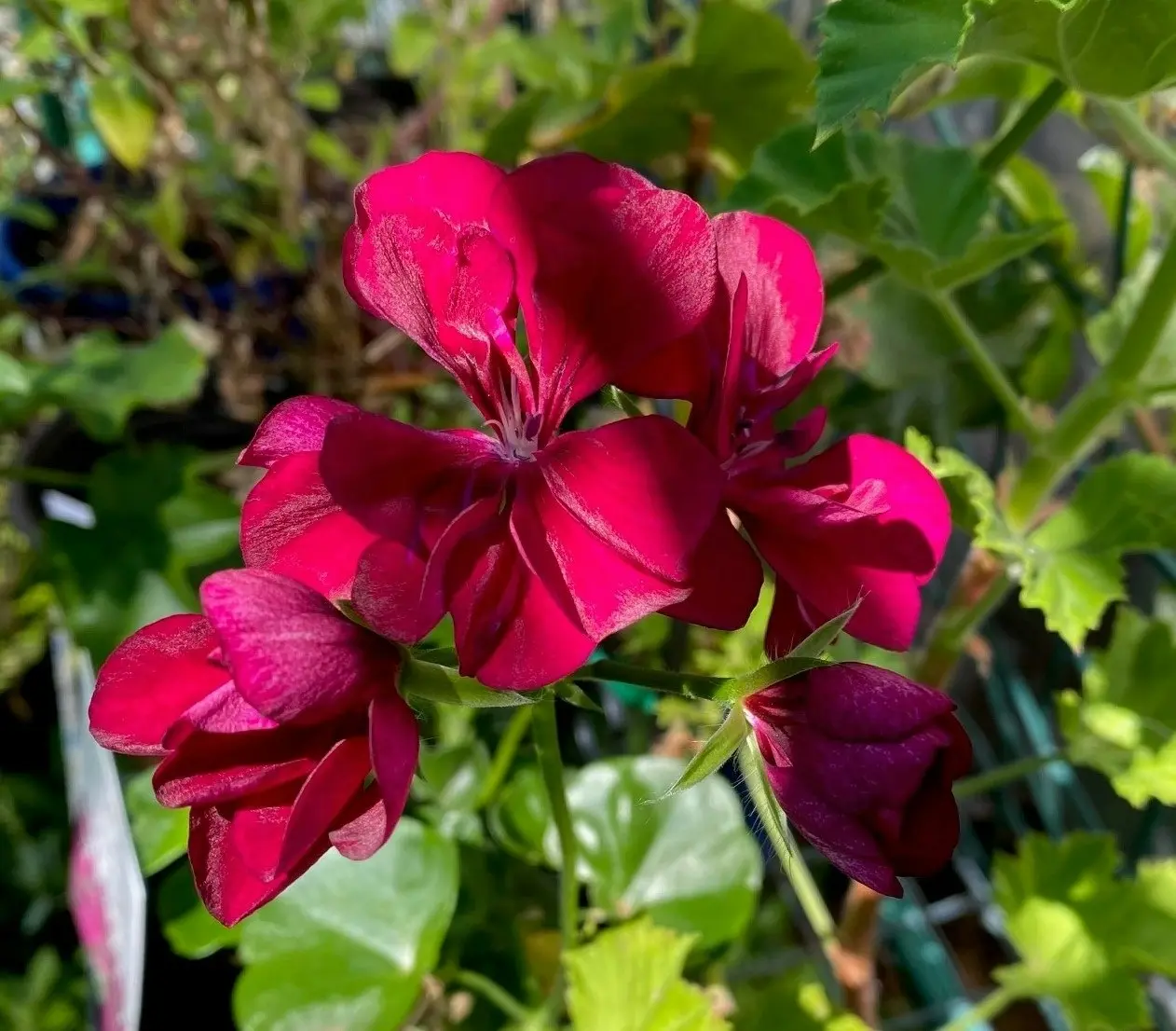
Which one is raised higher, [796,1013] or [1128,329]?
[1128,329]

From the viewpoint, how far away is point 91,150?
136cm

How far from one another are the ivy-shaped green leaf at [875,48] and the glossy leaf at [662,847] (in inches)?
16.9

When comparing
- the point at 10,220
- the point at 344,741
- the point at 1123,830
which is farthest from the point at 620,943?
the point at 10,220

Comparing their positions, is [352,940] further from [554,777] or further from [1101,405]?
[1101,405]

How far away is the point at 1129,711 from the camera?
597mm

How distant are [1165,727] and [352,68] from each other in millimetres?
1421

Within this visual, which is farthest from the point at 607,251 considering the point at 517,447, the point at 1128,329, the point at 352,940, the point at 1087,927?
the point at 1087,927

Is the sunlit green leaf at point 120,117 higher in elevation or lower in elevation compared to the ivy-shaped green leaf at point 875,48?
lower

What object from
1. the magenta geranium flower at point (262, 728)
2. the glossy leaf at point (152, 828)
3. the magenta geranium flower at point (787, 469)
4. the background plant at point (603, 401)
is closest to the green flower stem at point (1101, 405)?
the background plant at point (603, 401)

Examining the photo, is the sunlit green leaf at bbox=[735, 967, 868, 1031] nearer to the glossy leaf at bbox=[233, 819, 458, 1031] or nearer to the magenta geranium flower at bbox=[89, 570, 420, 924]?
the glossy leaf at bbox=[233, 819, 458, 1031]

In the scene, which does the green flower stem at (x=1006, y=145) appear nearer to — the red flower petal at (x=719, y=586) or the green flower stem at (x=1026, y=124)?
the green flower stem at (x=1026, y=124)

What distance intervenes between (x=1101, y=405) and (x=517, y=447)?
0.37m

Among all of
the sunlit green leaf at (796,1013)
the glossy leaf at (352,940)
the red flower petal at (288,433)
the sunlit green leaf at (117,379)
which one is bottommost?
the sunlit green leaf at (796,1013)

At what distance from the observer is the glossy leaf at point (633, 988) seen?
1.55 feet
